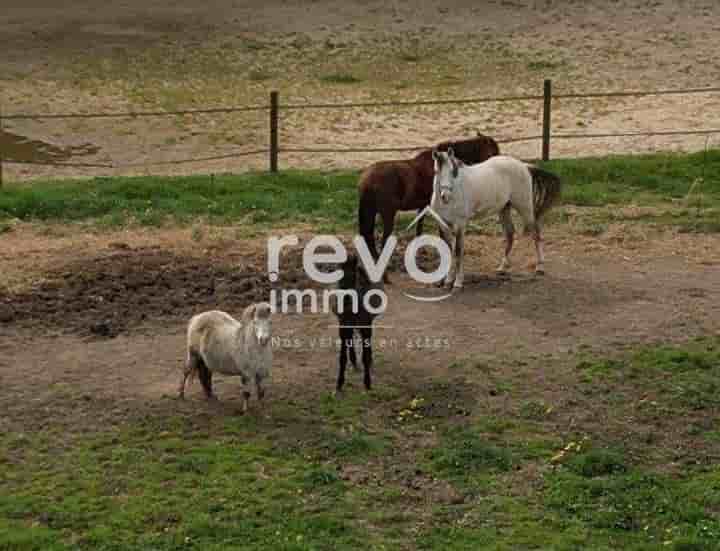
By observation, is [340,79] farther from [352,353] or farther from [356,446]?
[356,446]

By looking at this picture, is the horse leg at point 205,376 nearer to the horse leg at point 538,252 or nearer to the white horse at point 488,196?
the white horse at point 488,196

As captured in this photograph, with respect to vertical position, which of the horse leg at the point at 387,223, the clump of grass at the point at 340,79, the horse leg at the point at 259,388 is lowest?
the horse leg at the point at 259,388

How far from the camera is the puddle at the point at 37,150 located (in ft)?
59.0

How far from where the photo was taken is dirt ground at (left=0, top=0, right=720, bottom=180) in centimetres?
1859

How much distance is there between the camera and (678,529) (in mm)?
7430

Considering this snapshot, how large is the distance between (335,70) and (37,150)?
6.72 meters

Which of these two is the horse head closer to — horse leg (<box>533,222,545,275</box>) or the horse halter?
the horse halter

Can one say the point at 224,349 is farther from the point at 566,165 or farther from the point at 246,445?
the point at 566,165

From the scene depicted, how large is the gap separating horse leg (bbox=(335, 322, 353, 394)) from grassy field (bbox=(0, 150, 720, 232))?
416cm

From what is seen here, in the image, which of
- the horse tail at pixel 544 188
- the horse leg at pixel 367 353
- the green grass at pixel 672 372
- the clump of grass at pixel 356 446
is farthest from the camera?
the horse tail at pixel 544 188

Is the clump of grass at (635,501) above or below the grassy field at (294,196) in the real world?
below

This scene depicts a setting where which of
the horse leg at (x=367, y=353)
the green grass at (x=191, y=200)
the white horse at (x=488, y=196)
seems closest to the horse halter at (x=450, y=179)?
the white horse at (x=488, y=196)

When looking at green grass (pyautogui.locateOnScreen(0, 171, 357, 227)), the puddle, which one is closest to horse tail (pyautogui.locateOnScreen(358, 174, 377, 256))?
green grass (pyautogui.locateOnScreen(0, 171, 357, 227))

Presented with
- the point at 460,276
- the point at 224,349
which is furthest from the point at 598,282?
the point at 224,349
